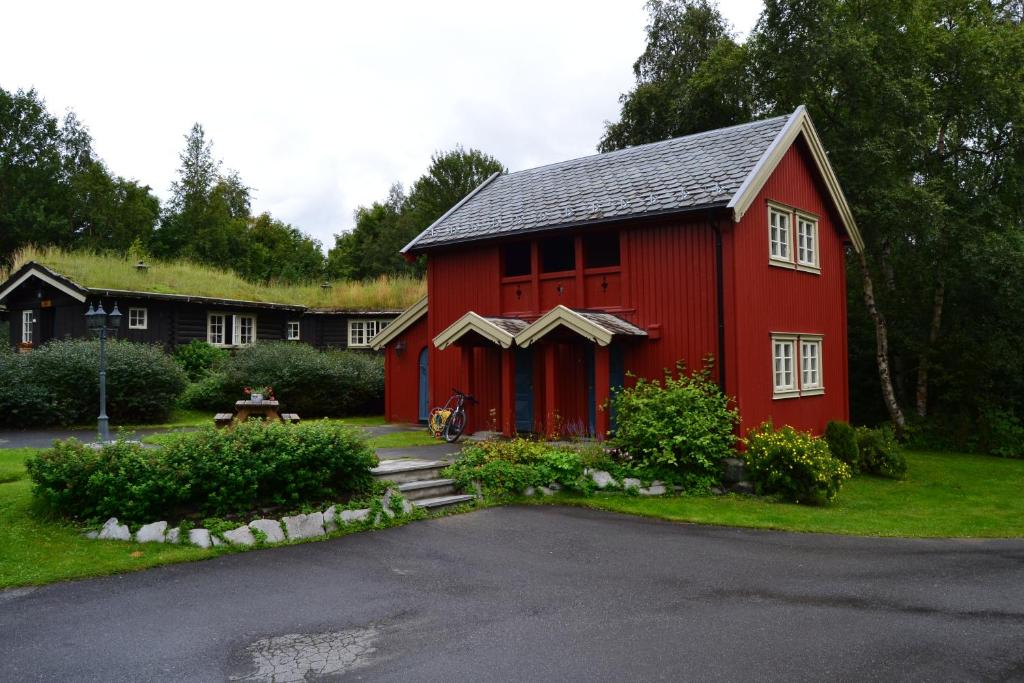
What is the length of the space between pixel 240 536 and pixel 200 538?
1.32ft

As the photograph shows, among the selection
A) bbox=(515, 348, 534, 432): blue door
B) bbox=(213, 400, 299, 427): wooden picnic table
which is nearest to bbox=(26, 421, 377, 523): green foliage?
bbox=(213, 400, 299, 427): wooden picnic table

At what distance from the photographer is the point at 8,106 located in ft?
161

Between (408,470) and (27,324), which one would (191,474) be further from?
(27,324)

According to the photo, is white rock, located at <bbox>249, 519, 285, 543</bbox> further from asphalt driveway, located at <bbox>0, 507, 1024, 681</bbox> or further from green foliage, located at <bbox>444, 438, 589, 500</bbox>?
green foliage, located at <bbox>444, 438, 589, 500</bbox>

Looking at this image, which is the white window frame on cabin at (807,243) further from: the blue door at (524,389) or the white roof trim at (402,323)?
the white roof trim at (402,323)

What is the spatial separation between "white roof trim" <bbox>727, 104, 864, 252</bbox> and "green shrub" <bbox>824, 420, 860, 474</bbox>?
5020 mm

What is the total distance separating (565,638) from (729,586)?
2220 millimetres

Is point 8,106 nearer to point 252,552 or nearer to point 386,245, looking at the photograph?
point 386,245

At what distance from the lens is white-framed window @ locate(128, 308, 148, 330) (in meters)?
27.4

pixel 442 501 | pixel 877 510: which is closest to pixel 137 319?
pixel 442 501

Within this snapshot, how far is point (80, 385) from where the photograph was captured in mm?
19188

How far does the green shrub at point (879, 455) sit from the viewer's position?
51.2ft

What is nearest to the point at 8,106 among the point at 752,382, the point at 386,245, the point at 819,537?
the point at 386,245

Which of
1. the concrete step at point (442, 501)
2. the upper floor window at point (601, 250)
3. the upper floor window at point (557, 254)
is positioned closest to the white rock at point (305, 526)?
the concrete step at point (442, 501)
